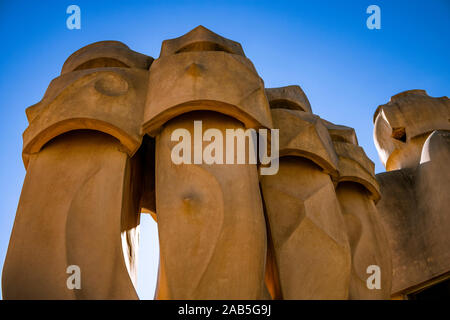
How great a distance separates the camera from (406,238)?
27.9 feet

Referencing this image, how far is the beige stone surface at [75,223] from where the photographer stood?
470 cm

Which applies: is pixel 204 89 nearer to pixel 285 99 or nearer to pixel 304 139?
pixel 304 139

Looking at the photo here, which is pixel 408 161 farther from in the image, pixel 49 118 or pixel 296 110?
pixel 49 118

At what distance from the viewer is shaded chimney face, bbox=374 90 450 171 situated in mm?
9023

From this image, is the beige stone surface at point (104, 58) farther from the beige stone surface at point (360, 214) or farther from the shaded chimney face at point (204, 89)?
the beige stone surface at point (360, 214)

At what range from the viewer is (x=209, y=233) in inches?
191

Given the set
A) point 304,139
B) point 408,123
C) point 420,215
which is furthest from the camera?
point 408,123

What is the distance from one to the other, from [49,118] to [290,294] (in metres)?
3.42

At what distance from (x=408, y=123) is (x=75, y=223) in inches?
265
